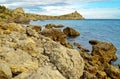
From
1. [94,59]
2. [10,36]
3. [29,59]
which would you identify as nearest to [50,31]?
[94,59]

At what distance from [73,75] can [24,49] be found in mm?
4284

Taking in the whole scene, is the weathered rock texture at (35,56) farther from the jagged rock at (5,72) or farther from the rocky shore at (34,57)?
the jagged rock at (5,72)

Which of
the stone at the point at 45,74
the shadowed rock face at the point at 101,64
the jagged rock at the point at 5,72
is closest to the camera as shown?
the stone at the point at 45,74

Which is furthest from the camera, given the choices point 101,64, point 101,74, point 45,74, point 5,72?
point 101,64

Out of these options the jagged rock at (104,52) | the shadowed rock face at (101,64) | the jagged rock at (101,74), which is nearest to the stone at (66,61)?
the shadowed rock face at (101,64)

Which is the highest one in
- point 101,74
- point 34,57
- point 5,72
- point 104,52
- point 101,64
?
point 5,72

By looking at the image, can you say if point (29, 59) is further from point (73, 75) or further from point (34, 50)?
point (73, 75)

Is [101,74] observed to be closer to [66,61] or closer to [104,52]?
[66,61]

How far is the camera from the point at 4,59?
18.2 meters

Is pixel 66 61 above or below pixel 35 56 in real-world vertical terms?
below

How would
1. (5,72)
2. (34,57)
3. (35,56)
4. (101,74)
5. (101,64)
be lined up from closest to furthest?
1. (5,72)
2. (34,57)
3. (35,56)
4. (101,74)
5. (101,64)

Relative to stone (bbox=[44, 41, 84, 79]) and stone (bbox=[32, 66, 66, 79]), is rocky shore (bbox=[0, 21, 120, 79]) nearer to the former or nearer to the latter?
stone (bbox=[44, 41, 84, 79])

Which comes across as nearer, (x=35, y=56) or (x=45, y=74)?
(x=45, y=74)

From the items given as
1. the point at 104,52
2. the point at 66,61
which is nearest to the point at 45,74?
the point at 66,61
